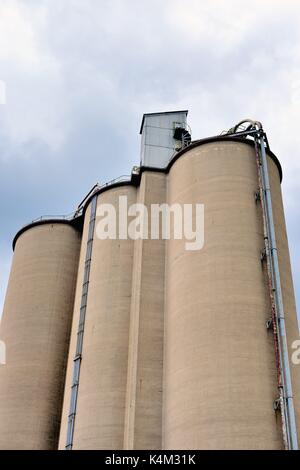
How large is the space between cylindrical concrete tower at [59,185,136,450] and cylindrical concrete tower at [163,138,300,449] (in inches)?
98.5

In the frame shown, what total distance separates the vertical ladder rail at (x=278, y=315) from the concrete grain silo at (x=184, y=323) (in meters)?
0.05

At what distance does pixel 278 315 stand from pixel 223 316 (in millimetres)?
2396

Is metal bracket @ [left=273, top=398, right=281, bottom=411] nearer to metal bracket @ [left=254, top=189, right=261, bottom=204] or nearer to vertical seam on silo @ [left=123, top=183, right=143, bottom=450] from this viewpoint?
vertical seam on silo @ [left=123, top=183, right=143, bottom=450]

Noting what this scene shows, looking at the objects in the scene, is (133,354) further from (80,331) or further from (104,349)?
(80,331)

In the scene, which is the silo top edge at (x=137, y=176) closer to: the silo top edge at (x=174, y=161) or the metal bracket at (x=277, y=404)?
the silo top edge at (x=174, y=161)

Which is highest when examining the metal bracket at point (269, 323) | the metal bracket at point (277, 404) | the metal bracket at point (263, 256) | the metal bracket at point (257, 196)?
the metal bracket at point (257, 196)

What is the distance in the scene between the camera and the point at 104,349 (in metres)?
27.5

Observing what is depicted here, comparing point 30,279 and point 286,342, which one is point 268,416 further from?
point 30,279

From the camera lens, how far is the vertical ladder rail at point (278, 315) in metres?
21.1

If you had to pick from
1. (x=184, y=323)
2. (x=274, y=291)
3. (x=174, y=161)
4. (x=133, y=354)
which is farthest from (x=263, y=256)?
(x=174, y=161)

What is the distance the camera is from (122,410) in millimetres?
25656

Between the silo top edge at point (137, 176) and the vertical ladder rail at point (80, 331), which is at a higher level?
the silo top edge at point (137, 176)

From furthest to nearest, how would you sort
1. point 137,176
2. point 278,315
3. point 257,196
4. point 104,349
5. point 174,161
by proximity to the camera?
point 137,176
point 174,161
point 104,349
point 257,196
point 278,315

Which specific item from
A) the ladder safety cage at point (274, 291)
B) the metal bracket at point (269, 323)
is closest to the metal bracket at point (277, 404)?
the ladder safety cage at point (274, 291)
